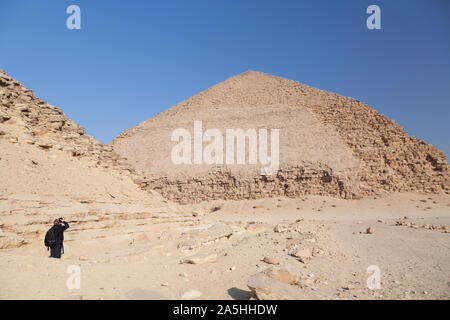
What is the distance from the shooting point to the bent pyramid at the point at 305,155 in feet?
70.6

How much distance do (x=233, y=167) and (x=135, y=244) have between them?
1761cm

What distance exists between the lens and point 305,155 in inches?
914

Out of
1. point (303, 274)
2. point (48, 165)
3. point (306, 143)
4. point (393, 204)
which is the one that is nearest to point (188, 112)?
point (306, 143)

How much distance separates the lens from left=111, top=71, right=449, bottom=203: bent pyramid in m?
21.5

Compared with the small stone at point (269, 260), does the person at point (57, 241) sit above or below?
above

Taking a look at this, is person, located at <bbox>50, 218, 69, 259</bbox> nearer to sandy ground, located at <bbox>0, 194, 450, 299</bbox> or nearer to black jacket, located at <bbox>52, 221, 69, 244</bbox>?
black jacket, located at <bbox>52, 221, 69, 244</bbox>

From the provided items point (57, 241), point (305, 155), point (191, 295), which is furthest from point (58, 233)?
point (305, 155)

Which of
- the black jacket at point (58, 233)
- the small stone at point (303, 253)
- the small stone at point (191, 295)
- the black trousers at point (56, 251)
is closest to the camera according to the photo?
the small stone at point (191, 295)

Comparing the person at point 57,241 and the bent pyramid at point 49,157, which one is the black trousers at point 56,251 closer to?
the person at point 57,241

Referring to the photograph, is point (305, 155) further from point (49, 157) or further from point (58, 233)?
point (58, 233)

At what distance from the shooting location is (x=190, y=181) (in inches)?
985

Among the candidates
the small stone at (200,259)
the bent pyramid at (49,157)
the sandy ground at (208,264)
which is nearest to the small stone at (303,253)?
the sandy ground at (208,264)

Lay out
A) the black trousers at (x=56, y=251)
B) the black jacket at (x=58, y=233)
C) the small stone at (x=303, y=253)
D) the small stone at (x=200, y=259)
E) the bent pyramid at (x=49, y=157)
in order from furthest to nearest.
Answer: the bent pyramid at (x=49, y=157) → the small stone at (x=303, y=253) → the small stone at (x=200, y=259) → the black jacket at (x=58, y=233) → the black trousers at (x=56, y=251)

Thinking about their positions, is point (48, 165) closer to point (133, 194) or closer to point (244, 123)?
point (133, 194)
